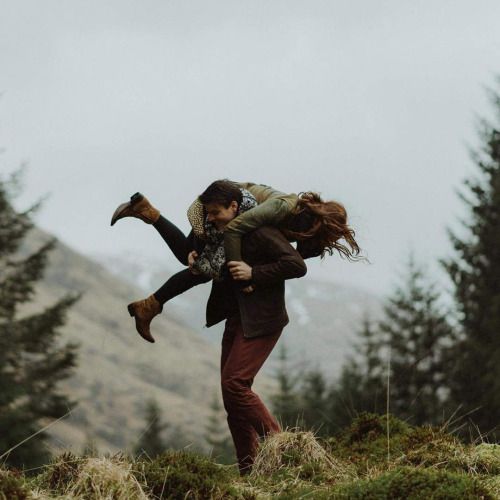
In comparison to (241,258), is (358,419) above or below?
below

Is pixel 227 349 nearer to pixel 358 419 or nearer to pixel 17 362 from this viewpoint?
pixel 358 419

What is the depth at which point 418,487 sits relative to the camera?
4277 millimetres

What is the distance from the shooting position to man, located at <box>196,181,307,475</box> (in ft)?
20.3

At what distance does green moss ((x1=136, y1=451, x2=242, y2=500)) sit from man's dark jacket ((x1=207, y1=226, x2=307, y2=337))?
4.81 feet

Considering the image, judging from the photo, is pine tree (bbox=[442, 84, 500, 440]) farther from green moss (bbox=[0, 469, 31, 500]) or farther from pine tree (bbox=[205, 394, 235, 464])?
green moss (bbox=[0, 469, 31, 500])

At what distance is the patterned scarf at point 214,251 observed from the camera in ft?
21.0

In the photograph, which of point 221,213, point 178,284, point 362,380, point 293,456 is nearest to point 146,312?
point 178,284

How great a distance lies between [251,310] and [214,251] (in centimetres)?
55

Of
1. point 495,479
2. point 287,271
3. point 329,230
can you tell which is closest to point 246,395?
point 287,271

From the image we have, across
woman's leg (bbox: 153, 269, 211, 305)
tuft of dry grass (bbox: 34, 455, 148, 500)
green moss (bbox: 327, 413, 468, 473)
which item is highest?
woman's leg (bbox: 153, 269, 211, 305)

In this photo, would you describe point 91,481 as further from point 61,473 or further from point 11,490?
point 11,490

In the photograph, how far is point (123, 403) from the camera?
164250mm

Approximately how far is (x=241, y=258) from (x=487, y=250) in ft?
60.7

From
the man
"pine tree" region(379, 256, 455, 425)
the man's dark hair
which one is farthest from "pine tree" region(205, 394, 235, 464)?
the man's dark hair
